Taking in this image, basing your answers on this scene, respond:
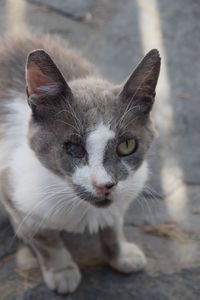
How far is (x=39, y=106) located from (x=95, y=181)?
0.27 meters

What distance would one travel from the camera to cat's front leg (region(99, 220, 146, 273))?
192cm

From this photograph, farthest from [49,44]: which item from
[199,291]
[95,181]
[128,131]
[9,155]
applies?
[199,291]

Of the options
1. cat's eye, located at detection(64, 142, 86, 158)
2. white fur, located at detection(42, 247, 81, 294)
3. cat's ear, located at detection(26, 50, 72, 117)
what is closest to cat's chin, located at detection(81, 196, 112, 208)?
cat's eye, located at detection(64, 142, 86, 158)

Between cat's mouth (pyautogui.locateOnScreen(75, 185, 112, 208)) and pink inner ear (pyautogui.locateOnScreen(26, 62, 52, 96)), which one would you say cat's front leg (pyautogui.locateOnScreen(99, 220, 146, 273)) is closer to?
cat's mouth (pyautogui.locateOnScreen(75, 185, 112, 208))

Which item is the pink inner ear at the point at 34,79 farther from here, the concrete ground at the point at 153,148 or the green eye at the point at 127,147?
the concrete ground at the point at 153,148

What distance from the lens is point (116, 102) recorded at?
1.56 meters

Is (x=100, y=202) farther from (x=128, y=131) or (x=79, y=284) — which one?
(x=79, y=284)

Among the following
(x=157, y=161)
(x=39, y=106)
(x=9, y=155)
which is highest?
(x=39, y=106)

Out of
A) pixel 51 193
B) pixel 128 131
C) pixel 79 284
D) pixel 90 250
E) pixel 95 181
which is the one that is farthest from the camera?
pixel 90 250

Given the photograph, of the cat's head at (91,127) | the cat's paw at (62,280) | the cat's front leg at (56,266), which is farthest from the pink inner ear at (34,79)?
the cat's paw at (62,280)

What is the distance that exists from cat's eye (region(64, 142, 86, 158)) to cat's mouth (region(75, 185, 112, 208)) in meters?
0.09

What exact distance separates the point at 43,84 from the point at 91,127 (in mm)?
179

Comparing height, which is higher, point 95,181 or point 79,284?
point 95,181

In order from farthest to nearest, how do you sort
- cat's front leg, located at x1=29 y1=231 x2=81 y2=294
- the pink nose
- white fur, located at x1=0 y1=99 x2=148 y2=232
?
1. cat's front leg, located at x1=29 y1=231 x2=81 y2=294
2. white fur, located at x1=0 y1=99 x2=148 y2=232
3. the pink nose
